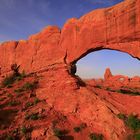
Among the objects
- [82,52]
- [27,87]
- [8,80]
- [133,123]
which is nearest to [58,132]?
[133,123]

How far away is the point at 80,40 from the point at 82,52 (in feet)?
4.16

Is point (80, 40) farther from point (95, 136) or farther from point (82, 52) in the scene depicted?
point (95, 136)

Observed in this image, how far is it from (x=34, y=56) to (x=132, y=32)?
41.3 feet

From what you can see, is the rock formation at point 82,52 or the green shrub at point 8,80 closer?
the rock formation at point 82,52

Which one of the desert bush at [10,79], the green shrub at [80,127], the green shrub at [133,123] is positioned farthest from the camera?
the desert bush at [10,79]

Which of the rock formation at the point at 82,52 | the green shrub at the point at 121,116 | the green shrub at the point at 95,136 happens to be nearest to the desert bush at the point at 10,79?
the rock formation at the point at 82,52

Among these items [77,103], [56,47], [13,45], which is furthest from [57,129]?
[13,45]

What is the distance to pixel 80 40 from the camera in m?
22.2

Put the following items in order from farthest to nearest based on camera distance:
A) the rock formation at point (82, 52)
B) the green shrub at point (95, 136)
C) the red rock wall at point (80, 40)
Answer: the red rock wall at point (80, 40)
the rock formation at point (82, 52)
the green shrub at point (95, 136)

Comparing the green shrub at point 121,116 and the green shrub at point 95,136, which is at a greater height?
the green shrub at point 121,116

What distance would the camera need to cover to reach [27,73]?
26.5m

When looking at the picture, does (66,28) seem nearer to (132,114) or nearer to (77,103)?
(77,103)

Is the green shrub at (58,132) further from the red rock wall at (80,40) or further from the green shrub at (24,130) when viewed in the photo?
the red rock wall at (80,40)

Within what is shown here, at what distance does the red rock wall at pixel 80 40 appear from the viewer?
19.0 metres
